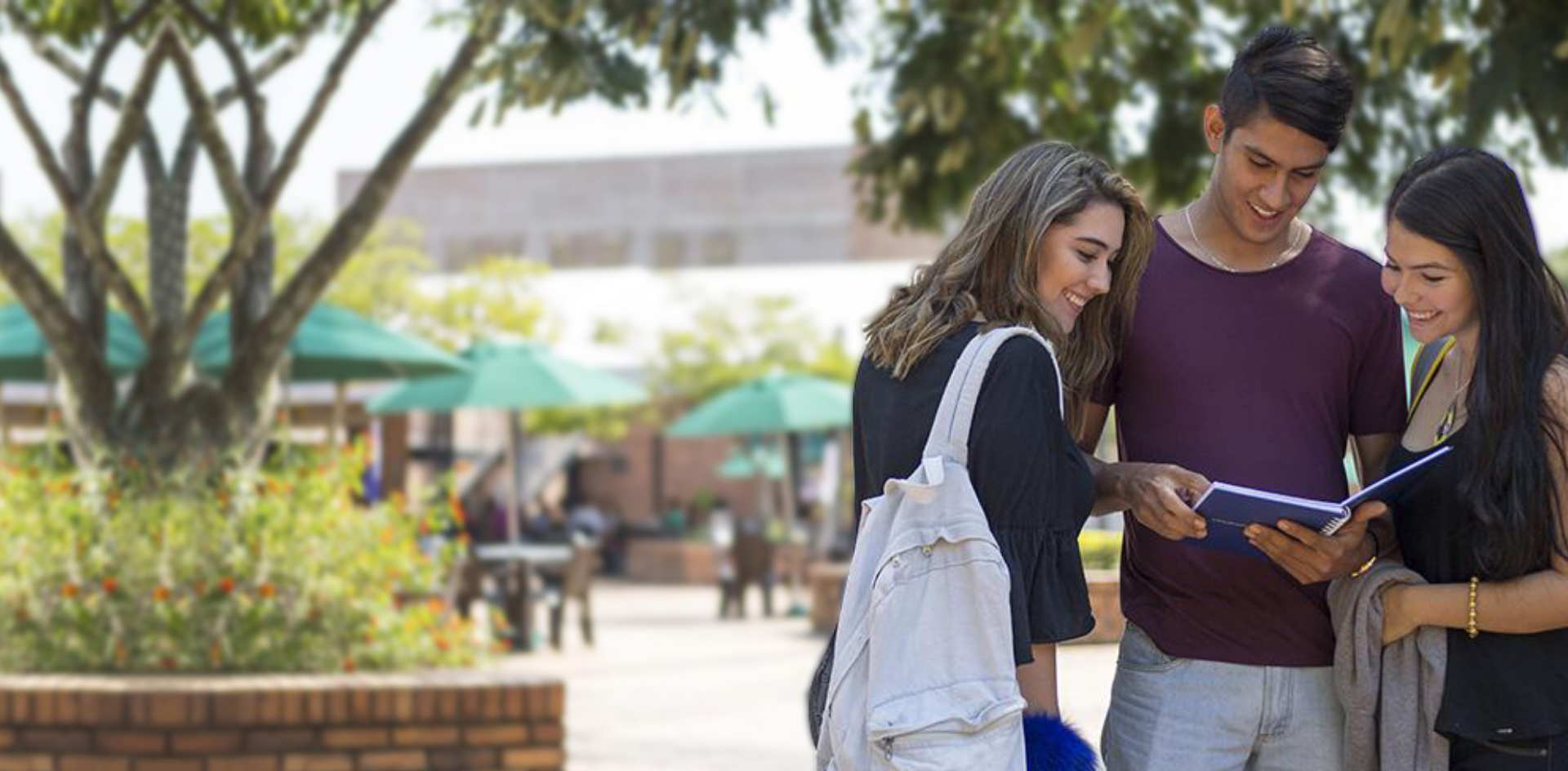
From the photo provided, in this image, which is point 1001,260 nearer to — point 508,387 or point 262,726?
point 262,726

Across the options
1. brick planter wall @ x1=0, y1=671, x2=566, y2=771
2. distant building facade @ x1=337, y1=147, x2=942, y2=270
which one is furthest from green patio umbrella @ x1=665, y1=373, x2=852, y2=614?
distant building facade @ x1=337, y1=147, x2=942, y2=270

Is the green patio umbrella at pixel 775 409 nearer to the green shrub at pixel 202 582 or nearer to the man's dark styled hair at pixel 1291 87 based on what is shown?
the green shrub at pixel 202 582

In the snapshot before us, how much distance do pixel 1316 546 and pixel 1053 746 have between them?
510 millimetres

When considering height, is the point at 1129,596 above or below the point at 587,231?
below

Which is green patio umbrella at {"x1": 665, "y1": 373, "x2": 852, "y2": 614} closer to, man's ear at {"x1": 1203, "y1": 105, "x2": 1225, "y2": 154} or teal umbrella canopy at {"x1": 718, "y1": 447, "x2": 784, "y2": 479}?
teal umbrella canopy at {"x1": 718, "y1": 447, "x2": 784, "y2": 479}

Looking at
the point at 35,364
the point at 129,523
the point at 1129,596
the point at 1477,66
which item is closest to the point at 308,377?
the point at 35,364

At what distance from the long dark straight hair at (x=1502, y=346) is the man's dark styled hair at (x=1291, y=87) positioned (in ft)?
0.55

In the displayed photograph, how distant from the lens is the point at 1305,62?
10.9 feet

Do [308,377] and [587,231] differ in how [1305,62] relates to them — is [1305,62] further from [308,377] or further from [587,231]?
[587,231]

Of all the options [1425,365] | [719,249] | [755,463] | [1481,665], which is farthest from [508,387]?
[719,249]

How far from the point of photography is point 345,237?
9531 mm

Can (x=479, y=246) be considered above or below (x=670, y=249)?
above

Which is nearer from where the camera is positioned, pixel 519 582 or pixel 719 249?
pixel 519 582

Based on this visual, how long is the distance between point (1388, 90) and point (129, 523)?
5.86 m
